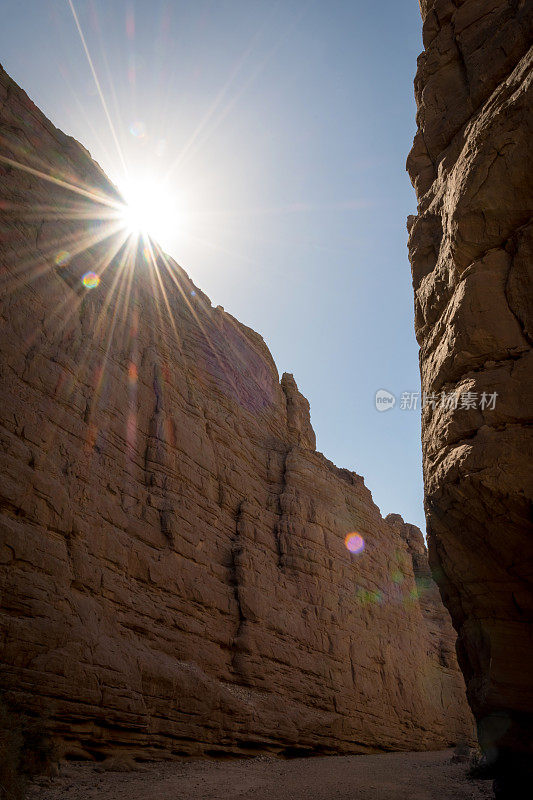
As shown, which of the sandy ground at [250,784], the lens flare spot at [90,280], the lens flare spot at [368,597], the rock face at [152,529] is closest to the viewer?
the sandy ground at [250,784]

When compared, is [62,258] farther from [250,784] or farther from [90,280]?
[250,784]

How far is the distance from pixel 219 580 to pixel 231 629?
1.53m

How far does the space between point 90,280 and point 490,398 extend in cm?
1412

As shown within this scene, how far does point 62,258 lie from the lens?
1662 centimetres

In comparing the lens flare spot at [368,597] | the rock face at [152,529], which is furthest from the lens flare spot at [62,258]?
the lens flare spot at [368,597]

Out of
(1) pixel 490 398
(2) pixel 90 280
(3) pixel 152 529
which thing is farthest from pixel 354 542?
(1) pixel 490 398

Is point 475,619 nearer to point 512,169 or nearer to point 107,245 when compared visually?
point 512,169

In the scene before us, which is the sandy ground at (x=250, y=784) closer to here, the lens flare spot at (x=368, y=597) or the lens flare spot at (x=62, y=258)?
the lens flare spot at (x=368, y=597)

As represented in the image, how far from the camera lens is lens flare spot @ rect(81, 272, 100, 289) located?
17359 millimetres

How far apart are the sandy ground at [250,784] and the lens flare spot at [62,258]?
41.8 ft

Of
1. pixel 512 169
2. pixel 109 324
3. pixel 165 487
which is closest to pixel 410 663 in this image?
pixel 165 487

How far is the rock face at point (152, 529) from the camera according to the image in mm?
11773

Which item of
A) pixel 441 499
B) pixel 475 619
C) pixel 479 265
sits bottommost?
pixel 475 619

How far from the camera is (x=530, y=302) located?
7.24 metres
